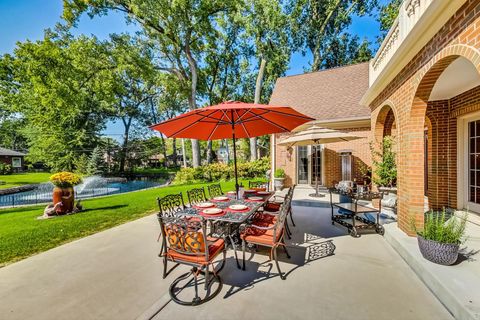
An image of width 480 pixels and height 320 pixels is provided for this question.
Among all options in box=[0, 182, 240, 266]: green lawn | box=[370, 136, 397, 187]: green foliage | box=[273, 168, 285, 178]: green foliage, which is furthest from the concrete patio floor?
box=[273, 168, 285, 178]: green foliage

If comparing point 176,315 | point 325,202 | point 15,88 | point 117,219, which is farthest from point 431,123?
point 15,88

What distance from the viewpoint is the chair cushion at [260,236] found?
3.33 m

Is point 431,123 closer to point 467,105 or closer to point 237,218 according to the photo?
point 467,105

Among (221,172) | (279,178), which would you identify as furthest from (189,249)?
(221,172)

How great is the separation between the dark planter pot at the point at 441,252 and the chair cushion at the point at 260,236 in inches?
84.9

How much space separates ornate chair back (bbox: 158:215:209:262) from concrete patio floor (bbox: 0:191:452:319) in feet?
2.03

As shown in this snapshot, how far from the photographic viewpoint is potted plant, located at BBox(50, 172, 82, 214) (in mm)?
7027

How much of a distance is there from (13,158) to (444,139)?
4833 centimetres

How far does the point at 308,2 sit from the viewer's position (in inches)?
791

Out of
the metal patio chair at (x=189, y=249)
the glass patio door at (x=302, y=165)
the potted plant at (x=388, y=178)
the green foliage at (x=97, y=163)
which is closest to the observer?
the metal patio chair at (x=189, y=249)

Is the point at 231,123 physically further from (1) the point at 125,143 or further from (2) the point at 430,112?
(1) the point at 125,143

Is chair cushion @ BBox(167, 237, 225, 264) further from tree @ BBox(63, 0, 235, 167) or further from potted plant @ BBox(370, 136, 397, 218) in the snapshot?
tree @ BBox(63, 0, 235, 167)

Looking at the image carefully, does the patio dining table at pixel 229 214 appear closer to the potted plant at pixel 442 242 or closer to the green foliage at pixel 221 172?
the potted plant at pixel 442 242

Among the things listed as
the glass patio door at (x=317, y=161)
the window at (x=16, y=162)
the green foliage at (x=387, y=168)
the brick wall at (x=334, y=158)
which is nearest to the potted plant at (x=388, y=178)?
the green foliage at (x=387, y=168)
